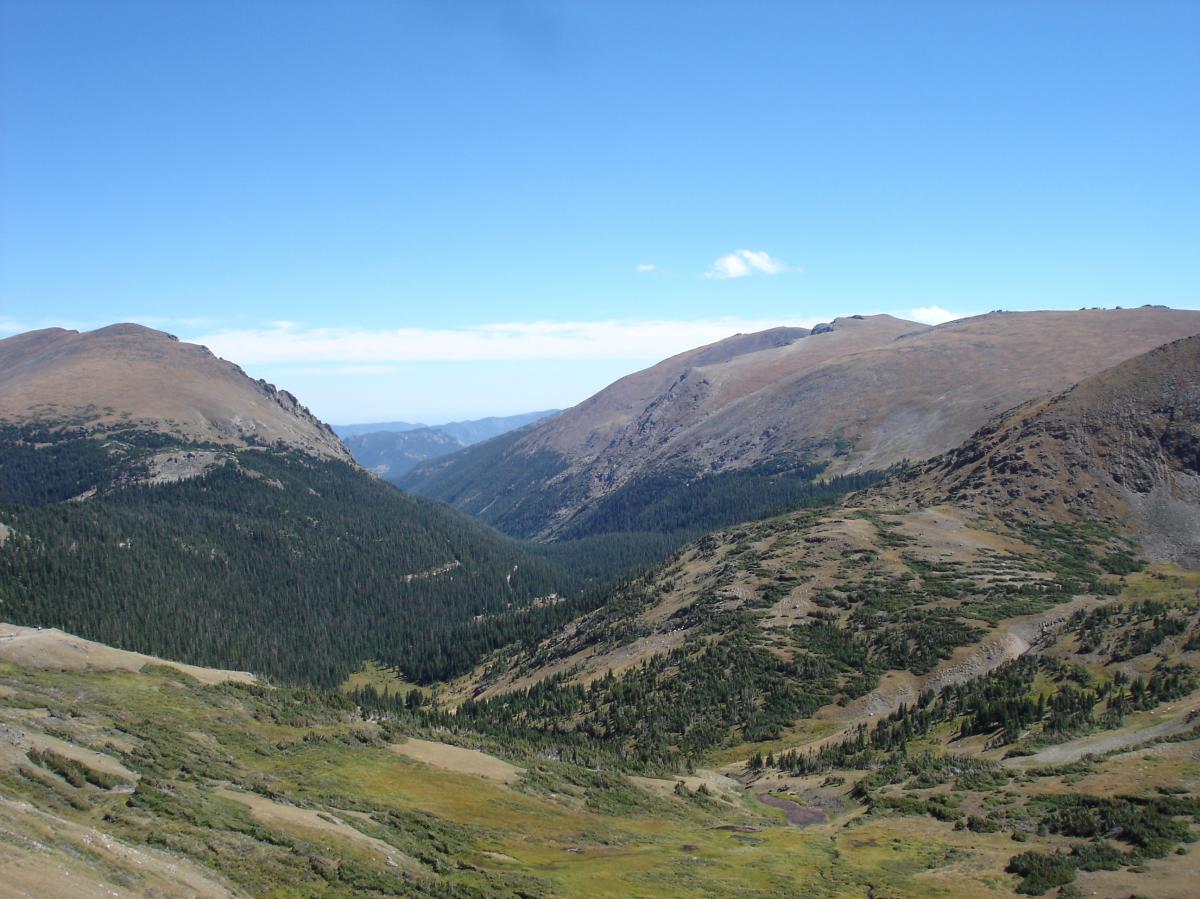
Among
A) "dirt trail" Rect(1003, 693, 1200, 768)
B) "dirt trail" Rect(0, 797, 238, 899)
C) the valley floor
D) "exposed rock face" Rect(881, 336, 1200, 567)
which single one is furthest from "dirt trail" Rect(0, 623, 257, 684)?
"exposed rock face" Rect(881, 336, 1200, 567)

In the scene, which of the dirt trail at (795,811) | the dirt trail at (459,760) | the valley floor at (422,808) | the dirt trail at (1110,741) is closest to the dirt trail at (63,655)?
the valley floor at (422,808)

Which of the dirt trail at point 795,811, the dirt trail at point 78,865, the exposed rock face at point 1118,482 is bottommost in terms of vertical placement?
the dirt trail at point 795,811

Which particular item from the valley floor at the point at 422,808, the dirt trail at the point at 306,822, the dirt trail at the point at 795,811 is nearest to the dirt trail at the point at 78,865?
the valley floor at the point at 422,808

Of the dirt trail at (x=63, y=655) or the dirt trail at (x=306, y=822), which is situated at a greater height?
the dirt trail at (x=63, y=655)

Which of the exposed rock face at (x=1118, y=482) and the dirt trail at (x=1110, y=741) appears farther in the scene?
the exposed rock face at (x=1118, y=482)

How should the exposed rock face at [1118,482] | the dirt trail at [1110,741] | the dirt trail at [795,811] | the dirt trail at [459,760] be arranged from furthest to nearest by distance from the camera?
the exposed rock face at [1118,482] → the dirt trail at [459,760] → the dirt trail at [795,811] → the dirt trail at [1110,741]

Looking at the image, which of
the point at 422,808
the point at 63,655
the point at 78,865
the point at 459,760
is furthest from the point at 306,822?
the point at 63,655

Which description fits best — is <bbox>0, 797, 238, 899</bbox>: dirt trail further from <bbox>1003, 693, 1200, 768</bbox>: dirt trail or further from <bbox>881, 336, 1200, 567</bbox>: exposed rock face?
<bbox>881, 336, 1200, 567</bbox>: exposed rock face

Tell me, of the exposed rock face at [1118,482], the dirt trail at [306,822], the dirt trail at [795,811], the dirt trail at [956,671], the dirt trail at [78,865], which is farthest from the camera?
the exposed rock face at [1118,482]

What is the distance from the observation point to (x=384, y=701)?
14738cm

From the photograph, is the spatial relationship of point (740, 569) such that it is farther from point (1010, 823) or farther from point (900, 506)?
point (1010, 823)

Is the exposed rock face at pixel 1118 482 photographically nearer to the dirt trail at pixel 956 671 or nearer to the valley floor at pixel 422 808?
the dirt trail at pixel 956 671

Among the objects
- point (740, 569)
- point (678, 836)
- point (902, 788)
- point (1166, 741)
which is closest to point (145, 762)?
point (678, 836)

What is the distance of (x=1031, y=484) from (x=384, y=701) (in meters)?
162
